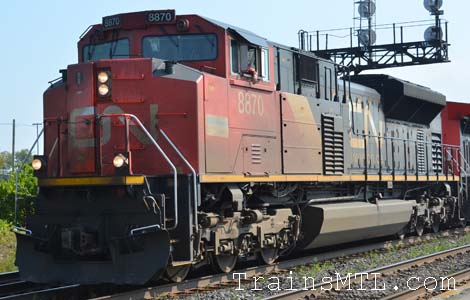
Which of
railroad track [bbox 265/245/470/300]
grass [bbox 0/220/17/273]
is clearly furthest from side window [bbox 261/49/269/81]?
grass [bbox 0/220/17/273]

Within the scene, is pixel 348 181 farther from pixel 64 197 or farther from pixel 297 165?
pixel 64 197

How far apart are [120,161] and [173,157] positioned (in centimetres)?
88

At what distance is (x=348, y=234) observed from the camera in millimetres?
14148

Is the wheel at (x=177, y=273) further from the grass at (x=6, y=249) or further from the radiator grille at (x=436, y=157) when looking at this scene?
the radiator grille at (x=436, y=157)

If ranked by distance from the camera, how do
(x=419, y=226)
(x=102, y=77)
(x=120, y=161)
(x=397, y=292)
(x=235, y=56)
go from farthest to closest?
(x=419, y=226) → (x=235, y=56) → (x=102, y=77) → (x=397, y=292) → (x=120, y=161)

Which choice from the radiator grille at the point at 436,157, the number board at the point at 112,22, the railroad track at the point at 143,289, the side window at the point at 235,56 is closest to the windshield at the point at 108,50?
the number board at the point at 112,22

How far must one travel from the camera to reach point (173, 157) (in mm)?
9766

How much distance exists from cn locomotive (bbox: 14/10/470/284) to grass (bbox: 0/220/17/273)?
404 centimetres

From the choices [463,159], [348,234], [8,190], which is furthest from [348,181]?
[8,190]

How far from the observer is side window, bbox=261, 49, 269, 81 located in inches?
445

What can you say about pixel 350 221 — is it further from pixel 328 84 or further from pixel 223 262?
pixel 223 262

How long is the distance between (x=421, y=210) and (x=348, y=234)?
15.4 ft

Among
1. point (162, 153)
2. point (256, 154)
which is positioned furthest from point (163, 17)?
point (256, 154)

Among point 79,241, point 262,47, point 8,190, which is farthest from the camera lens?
point 8,190
